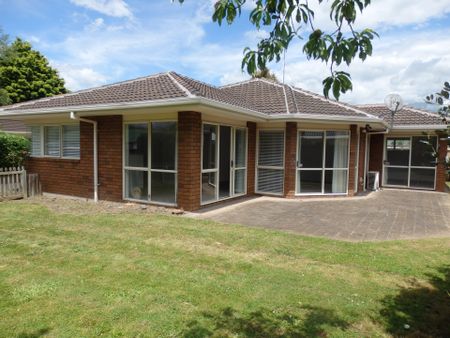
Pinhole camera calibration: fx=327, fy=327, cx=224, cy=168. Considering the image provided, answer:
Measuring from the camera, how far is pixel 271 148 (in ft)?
41.1

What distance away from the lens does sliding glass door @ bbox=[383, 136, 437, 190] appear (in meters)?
15.4

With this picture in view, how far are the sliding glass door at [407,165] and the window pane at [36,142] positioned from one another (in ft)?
51.1

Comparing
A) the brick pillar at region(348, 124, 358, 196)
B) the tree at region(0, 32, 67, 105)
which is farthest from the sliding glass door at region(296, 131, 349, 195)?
the tree at region(0, 32, 67, 105)

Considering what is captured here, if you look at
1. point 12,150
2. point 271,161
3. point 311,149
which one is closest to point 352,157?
point 311,149

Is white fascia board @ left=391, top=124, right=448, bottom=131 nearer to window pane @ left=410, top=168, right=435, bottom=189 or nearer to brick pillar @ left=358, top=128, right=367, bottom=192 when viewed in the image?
brick pillar @ left=358, top=128, right=367, bottom=192

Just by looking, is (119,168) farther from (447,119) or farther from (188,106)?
(447,119)

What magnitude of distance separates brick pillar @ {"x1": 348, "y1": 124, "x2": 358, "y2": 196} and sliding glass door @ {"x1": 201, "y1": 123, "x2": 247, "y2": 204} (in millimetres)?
4117

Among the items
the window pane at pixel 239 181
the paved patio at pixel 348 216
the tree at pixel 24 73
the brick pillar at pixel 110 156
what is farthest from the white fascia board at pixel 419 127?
the tree at pixel 24 73

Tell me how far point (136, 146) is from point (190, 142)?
2.21 metres

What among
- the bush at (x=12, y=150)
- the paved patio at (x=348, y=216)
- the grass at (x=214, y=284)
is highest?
the bush at (x=12, y=150)

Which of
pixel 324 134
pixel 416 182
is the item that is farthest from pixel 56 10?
pixel 416 182

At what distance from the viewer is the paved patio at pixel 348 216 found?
24.4 ft

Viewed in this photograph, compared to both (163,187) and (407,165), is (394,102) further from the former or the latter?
(163,187)

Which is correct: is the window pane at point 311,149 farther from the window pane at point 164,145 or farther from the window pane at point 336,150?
the window pane at point 164,145
